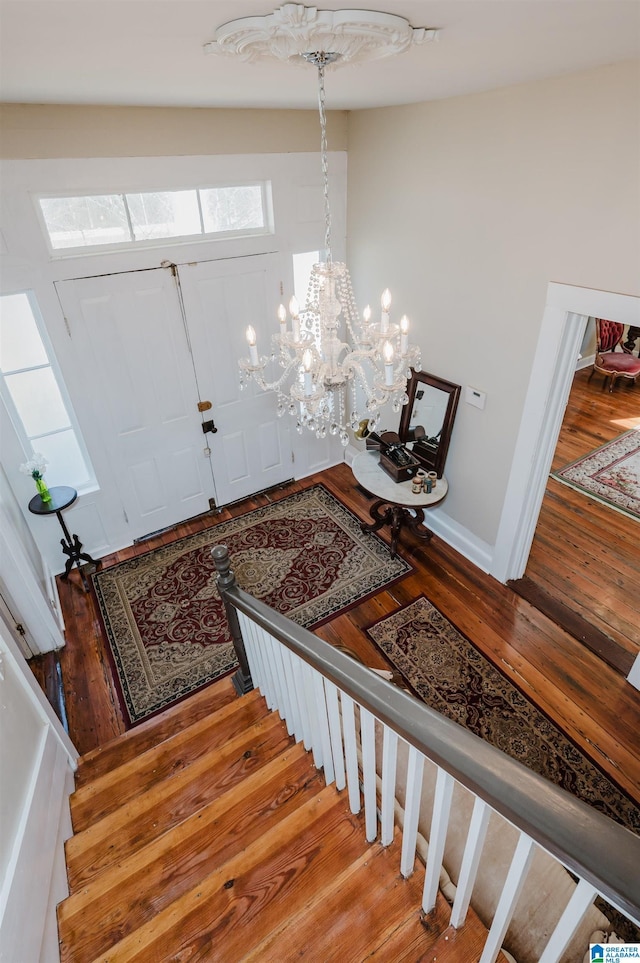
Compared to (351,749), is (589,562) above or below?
below

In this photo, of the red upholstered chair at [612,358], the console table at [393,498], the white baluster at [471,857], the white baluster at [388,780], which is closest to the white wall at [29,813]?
the white baluster at [388,780]

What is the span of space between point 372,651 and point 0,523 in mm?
2333

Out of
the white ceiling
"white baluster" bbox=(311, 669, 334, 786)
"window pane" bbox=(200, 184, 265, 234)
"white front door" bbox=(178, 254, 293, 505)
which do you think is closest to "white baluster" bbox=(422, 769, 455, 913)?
"white baluster" bbox=(311, 669, 334, 786)

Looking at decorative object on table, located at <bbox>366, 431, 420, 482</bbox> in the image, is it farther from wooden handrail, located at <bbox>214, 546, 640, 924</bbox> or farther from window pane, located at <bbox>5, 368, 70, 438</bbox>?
wooden handrail, located at <bbox>214, 546, 640, 924</bbox>

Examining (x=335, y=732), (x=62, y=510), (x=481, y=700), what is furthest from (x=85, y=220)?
(x=481, y=700)

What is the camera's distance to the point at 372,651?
127 inches

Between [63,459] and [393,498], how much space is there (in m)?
2.48

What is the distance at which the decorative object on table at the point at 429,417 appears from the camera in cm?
363

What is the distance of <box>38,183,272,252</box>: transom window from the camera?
312 cm

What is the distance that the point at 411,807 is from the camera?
1.12 metres

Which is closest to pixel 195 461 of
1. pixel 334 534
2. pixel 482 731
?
pixel 334 534

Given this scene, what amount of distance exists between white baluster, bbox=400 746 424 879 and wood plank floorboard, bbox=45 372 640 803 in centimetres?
187

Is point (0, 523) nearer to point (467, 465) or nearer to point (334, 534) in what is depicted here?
point (334, 534)

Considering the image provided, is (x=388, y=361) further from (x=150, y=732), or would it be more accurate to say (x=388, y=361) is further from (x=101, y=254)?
(x=101, y=254)
